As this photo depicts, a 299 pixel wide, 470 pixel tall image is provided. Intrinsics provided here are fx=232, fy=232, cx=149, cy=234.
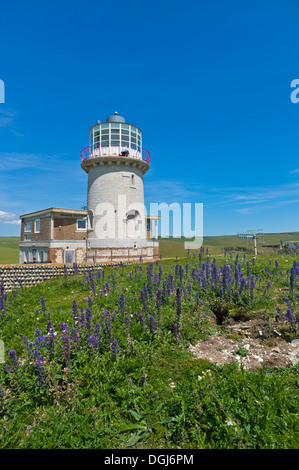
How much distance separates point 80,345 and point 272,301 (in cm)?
631

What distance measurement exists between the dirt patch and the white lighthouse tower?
21.9 meters

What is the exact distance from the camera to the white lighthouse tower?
1111 inches

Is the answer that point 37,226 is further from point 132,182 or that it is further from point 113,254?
point 132,182

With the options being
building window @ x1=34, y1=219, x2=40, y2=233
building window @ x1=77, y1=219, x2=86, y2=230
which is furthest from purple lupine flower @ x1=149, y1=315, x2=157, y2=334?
building window @ x1=34, y1=219, x2=40, y2=233

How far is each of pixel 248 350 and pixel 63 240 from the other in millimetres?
27061

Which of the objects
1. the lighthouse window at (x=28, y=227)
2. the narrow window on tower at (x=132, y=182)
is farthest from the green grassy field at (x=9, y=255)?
the narrow window on tower at (x=132, y=182)

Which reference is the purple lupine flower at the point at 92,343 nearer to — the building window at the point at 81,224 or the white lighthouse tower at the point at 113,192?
the white lighthouse tower at the point at 113,192

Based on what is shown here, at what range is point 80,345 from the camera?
5.65 metres

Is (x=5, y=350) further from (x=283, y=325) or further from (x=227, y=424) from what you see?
(x=283, y=325)

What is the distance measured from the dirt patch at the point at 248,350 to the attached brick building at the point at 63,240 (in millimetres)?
20984

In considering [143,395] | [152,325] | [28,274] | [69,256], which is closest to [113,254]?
[69,256]

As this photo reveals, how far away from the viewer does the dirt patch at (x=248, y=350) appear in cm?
521

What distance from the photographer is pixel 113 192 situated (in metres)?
28.4
